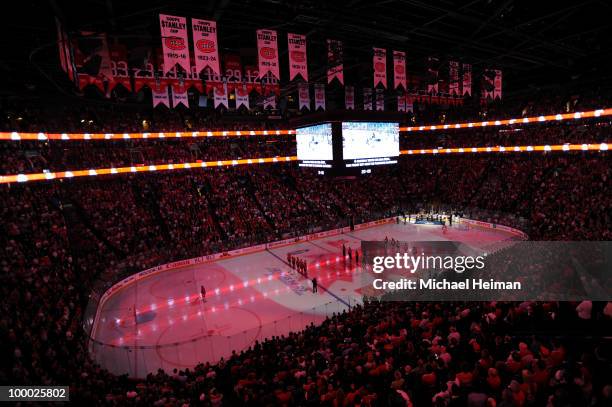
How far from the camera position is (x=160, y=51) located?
52.4 ft

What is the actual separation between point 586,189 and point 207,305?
91.5ft

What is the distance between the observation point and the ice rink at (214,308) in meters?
13.1

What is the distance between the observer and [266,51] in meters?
14.4

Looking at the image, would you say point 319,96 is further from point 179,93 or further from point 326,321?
point 326,321

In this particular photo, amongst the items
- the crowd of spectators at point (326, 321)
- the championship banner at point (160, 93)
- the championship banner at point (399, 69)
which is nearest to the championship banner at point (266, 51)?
the championship banner at point (160, 93)

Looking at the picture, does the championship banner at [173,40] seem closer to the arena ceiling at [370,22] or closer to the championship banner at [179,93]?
the arena ceiling at [370,22]

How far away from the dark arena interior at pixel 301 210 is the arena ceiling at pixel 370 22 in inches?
5.9

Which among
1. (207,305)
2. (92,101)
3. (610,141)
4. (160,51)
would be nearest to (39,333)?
(207,305)

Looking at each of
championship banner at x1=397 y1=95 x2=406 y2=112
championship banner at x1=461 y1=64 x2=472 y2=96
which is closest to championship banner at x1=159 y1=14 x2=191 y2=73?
championship banner at x1=397 y1=95 x2=406 y2=112

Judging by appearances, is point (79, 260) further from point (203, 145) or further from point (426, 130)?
point (426, 130)

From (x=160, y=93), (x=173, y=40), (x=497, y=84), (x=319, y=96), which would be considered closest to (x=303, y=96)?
(x=319, y=96)

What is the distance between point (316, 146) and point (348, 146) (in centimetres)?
251

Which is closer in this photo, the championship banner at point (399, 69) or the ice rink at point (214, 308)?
the ice rink at point (214, 308)

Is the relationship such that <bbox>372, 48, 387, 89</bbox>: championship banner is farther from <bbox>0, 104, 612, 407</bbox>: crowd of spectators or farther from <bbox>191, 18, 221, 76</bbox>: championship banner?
<bbox>0, 104, 612, 407</bbox>: crowd of spectators
